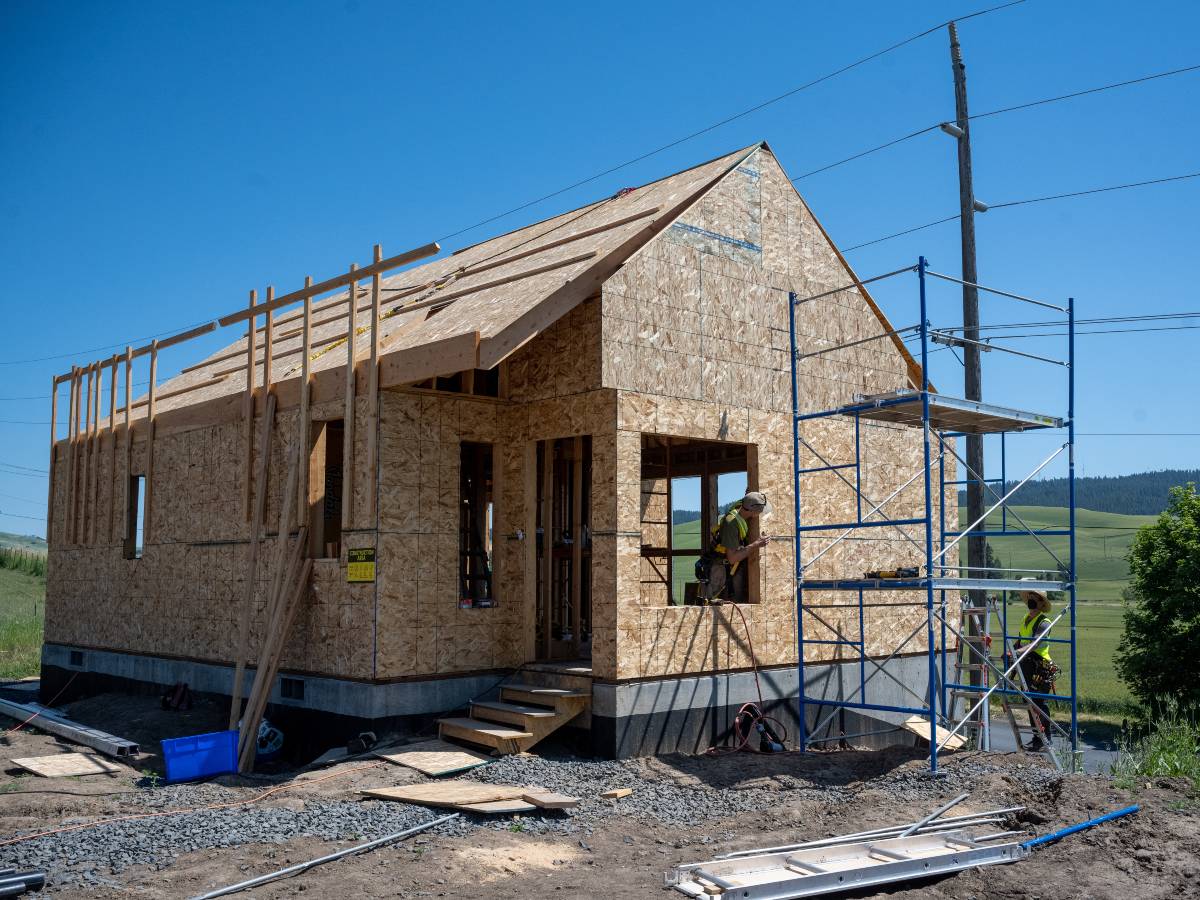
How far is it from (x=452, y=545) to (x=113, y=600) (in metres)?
7.67

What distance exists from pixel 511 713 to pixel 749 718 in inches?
112

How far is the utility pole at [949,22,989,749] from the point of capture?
14.0 metres

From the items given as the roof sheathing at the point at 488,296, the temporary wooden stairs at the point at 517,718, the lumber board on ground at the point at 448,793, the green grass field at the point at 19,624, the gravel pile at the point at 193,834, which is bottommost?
Result: the green grass field at the point at 19,624

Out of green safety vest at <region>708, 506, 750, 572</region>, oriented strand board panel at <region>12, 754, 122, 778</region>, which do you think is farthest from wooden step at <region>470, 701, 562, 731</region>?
oriented strand board panel at <region>12, 754, 122, 778</region>

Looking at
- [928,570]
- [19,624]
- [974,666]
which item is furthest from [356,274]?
[19,624]

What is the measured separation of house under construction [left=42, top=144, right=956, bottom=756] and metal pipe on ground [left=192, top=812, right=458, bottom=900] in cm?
212

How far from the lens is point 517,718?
9914mm

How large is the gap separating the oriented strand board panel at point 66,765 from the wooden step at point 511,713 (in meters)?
3.78

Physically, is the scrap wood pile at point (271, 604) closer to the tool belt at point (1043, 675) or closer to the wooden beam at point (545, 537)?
the wooden beam at point (545, 537)

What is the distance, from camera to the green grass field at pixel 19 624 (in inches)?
858

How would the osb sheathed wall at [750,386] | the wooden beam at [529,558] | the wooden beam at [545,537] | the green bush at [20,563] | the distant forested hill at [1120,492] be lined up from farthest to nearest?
1. the distant forested hill at [1120,492]
2. the green bush at [20,563]
3. the wooden beam at [545,537]
4. the wooden beam at [529,558]
5. the osb sheathed wall at [750,386]

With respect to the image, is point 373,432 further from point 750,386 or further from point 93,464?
point 93,464

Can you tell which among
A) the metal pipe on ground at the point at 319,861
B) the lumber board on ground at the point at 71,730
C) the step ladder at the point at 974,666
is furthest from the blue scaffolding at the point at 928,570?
the lumber board on ground at the point at 71,730

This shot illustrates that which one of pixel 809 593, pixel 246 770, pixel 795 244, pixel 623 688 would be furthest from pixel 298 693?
pixel 795 244
